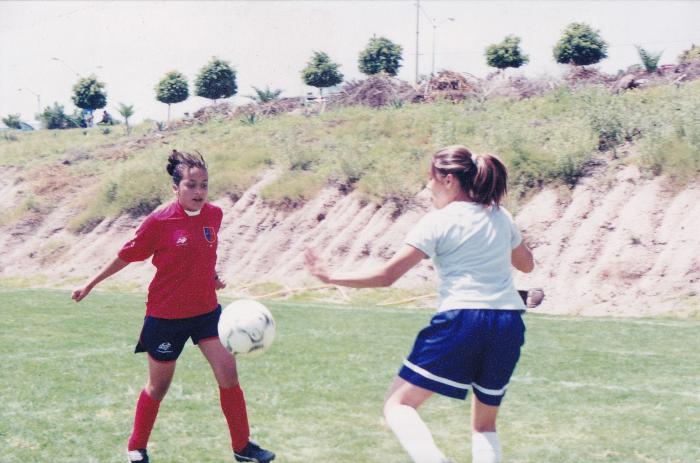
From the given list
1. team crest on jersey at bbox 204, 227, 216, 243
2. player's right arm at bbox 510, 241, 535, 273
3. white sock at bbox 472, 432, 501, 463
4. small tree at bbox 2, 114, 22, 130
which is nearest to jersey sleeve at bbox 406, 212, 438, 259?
player's right arm at bbox 510, 241, 535, 273

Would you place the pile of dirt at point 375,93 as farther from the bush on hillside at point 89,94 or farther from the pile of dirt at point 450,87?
the bush on hillside at point 89,94

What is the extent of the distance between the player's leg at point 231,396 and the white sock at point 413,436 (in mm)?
1586

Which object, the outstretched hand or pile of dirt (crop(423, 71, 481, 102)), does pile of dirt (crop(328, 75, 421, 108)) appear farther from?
the outstretched hand

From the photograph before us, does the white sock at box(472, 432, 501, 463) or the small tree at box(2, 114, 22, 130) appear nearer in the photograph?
the white sock at box(472, 432, 501, 463)

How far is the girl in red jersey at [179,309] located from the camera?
575 centimetres

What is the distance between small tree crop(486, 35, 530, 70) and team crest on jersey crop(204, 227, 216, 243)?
38745 millimetres

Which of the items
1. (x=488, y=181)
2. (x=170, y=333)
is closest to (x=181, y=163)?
(x=170, y=333)

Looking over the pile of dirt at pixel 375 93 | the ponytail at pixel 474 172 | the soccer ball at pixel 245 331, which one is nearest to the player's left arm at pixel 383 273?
the ponytail at pixel 474 172

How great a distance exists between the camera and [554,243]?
66.7ft

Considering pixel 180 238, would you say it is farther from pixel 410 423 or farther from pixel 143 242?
pixel 410 423

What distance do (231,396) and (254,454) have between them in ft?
1.28

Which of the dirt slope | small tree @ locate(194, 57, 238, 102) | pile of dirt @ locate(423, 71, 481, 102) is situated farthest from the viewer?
small tree @ locate(194, 57, 238, 102)

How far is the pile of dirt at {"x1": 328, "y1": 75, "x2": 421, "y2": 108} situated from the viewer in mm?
36594

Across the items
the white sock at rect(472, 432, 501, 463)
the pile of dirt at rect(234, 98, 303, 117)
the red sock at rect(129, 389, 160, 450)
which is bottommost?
the pile of dirt at rect(234, 98, 303, 117)
